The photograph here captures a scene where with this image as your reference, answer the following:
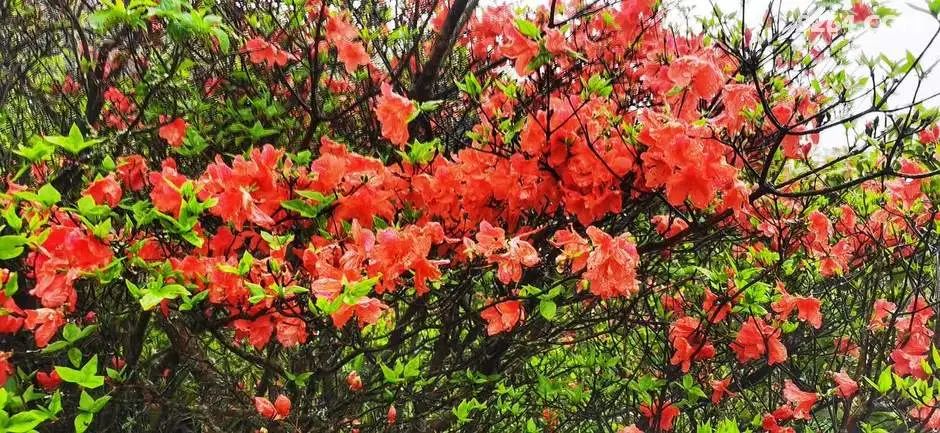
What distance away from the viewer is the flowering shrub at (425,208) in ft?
6.12

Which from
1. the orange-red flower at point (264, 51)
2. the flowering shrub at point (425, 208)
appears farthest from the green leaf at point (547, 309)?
the orange-red flower at point (264, 51)

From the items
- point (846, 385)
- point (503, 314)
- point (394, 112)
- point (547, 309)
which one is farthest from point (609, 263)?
point (846, 385)

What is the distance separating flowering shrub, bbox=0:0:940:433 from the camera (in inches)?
73.4

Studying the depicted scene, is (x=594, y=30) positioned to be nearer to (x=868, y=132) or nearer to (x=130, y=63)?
(x=868, y=132)

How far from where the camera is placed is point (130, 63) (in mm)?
3393

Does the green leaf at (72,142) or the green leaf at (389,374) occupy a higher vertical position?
the green leaf at (72,142)

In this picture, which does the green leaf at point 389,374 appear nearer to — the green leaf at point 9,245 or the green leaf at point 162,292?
the green leaf at point 162,292

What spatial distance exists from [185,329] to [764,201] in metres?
2.34

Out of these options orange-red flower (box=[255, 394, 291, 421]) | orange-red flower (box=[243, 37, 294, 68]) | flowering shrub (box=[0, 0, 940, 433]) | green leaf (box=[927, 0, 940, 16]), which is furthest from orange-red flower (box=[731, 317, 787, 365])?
orange-red flower (box=[243, 37, 294, 68])

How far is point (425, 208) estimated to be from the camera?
2332 millimetres

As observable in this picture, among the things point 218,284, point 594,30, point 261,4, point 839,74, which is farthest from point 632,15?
point 218,284

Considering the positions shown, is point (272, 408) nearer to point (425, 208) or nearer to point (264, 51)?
point (425, 208)

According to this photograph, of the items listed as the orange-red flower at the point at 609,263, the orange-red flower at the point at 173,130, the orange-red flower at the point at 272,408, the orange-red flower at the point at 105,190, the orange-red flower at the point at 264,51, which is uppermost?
the orange-red flower at the point at 264,51

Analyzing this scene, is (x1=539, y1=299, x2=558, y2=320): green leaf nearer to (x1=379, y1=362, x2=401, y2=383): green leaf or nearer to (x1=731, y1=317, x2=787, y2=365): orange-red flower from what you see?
(x1=379, y1=362, x2=401, y2=383): green leaf
